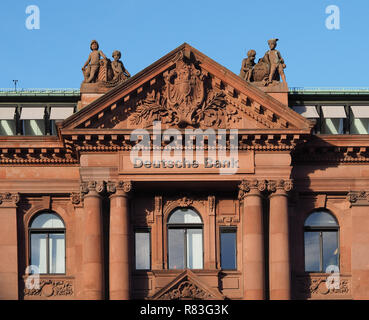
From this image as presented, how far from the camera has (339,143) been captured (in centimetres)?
9031

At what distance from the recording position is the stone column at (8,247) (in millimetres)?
88438

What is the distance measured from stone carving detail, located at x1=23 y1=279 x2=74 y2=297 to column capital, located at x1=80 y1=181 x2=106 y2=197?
472cm

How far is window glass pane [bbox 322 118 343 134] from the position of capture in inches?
3654

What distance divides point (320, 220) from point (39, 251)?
48.2ft

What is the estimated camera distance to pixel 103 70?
90500 mm

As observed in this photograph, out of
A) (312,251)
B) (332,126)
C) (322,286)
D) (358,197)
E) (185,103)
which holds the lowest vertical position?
(322,286)

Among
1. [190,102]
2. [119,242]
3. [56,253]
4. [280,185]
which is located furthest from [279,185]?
[56,253]

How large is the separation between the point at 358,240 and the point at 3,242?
18.2 metres

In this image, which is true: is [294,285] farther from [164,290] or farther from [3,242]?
[3,242]

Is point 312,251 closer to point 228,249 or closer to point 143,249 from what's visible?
point 228,249

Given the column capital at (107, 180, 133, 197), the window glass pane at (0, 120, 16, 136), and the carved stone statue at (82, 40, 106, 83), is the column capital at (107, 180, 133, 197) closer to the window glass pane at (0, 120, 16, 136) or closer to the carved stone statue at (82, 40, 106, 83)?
the carved stone statue at (82, 40, 106, 83)

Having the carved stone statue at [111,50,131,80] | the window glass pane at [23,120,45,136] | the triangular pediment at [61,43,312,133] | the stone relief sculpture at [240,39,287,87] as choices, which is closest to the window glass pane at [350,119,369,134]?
the stone relief sculpture at [240,39,287,87]

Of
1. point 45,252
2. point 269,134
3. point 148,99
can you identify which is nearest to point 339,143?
point 269,134

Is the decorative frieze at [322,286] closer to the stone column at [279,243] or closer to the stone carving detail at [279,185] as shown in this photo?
the stone column at [279,243]
